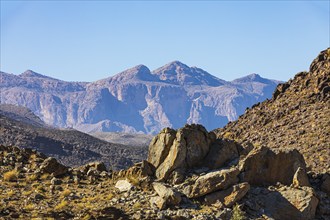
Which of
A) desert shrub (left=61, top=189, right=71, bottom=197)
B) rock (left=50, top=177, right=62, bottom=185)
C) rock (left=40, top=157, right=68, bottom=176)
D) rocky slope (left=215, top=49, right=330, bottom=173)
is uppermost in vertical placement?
rocky slope (left=215, top=49, right=330, bottom=173)

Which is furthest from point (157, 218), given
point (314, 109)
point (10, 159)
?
point (314, 109)

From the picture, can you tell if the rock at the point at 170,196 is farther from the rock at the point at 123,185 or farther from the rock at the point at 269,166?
the rock at the point at 269,166

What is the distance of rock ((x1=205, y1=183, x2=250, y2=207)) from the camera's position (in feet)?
91.3

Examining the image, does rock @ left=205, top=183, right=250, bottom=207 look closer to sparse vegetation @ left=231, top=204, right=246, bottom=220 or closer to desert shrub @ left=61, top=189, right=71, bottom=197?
sparse vegetation @ left=231, top=204, right=246, bottom=220

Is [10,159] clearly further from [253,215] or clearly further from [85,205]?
[253,215]

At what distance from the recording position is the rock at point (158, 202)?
88.0 feet

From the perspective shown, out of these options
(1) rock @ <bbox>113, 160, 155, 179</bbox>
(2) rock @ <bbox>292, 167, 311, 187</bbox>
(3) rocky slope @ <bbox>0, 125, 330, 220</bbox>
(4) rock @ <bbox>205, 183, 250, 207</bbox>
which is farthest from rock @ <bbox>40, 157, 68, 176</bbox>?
(2) rock @ <bbox>292, 167, 311, 187</bbox>

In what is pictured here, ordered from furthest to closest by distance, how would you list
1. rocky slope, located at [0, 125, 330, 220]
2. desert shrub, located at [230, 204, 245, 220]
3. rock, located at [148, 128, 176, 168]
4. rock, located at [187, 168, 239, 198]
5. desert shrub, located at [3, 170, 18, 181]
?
rock, located at [148, 128, 176, 168]
desert shrub, located at [3, 170, 18, 181]
rock, located at [187, 168, 239, 198]
rocky slope, located at [0, 125, 330, 220]
desert shrub, located at [230, 204, 245, 220]

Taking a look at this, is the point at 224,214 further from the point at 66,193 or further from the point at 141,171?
the point at 66,193

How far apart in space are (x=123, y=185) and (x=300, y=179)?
9495 mm

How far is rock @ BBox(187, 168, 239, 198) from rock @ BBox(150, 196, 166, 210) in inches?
66.4

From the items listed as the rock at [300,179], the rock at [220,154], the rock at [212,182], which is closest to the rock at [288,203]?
the rock at [300,179]

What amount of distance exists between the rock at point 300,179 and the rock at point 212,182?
12.8ft

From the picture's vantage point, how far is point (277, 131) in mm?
61719
